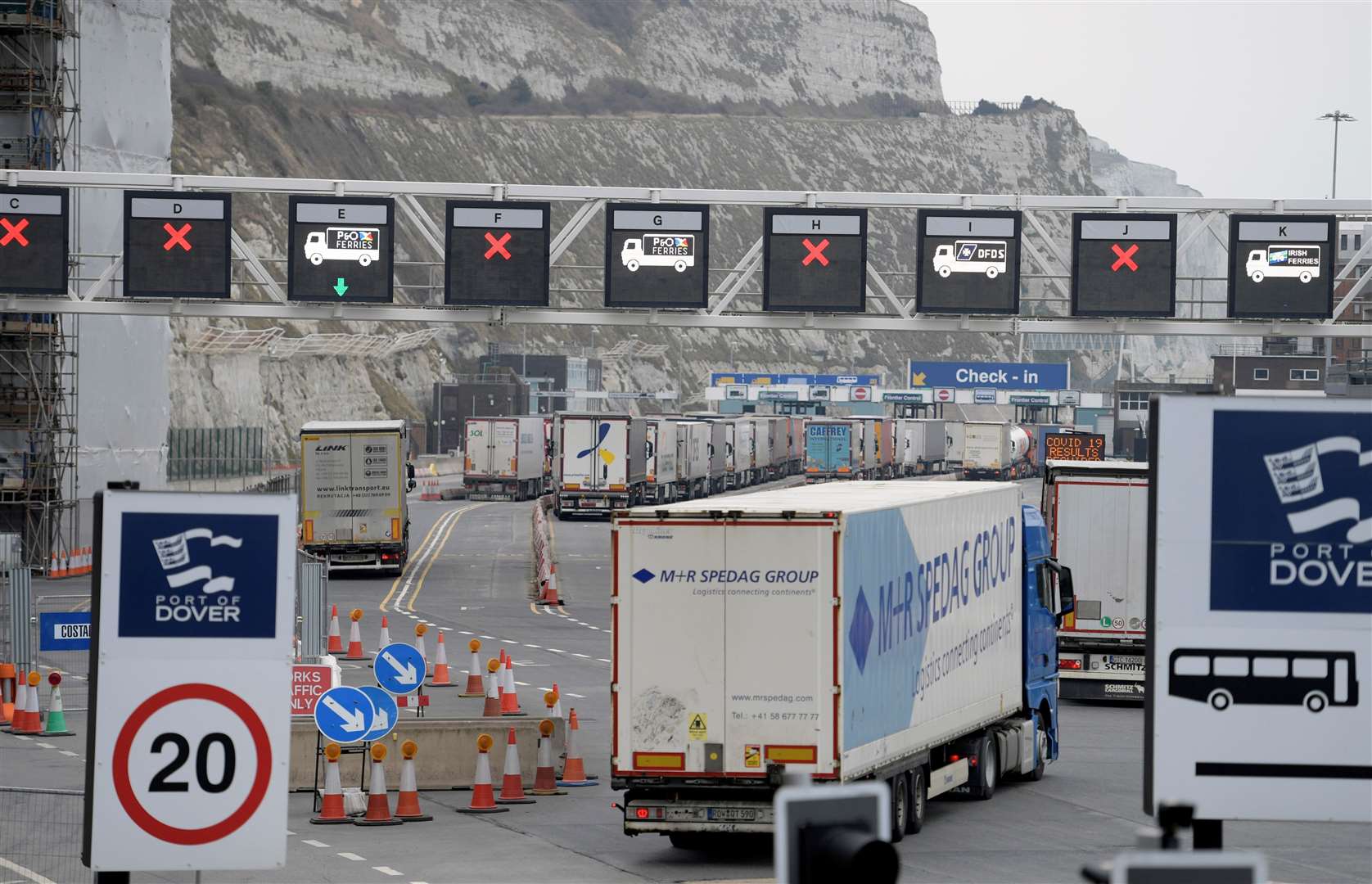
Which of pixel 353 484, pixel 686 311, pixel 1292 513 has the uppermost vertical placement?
pixel 686 311

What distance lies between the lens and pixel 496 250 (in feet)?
115

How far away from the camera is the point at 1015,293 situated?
35094 millimetres

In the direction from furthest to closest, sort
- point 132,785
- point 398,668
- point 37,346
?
point 37,346, point 398,668, point 132,785

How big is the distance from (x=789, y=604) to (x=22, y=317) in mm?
35443

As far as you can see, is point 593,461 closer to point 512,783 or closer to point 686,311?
point 686,311

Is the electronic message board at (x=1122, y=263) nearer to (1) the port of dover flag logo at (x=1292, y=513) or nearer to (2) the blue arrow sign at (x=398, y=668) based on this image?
(2) the blue arrow sign at (x=398, y=668)

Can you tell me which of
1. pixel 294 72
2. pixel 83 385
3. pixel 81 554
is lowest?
pixel 81 554

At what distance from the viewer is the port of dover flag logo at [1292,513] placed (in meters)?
7.85

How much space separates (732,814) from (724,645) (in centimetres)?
140

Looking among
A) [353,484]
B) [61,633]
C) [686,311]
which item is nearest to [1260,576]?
[61,633]

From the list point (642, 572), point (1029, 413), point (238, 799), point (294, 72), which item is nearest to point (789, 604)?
point (642, 572)

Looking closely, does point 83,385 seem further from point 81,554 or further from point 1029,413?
point 1029,413

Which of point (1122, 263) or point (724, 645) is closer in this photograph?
point (724, 645)

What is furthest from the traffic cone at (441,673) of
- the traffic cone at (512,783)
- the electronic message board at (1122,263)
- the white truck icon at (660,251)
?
the electronic message board at (1122,263)
